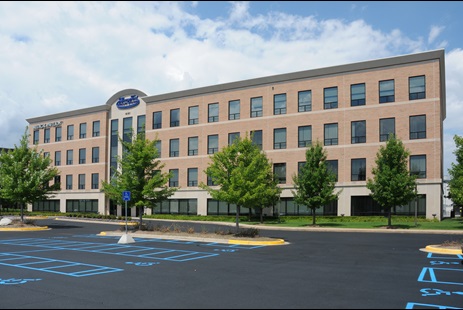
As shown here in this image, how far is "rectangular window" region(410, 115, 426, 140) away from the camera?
38281 mm

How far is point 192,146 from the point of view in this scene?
50.9m

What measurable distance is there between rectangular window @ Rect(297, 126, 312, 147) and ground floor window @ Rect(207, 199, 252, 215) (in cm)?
983

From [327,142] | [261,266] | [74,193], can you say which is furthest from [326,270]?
[74,193]

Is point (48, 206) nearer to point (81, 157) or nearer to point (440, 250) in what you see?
point (81, 157)

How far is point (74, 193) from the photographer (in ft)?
201

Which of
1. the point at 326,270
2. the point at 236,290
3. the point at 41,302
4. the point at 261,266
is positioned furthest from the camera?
the point at 261,266

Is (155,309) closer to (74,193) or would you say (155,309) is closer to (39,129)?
(74,193)

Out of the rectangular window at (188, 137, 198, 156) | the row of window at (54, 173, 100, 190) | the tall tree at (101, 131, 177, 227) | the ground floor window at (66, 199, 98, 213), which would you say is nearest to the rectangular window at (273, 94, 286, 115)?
the rectangular window at (188, 137, 198, 156)

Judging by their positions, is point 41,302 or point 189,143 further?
point 189,143

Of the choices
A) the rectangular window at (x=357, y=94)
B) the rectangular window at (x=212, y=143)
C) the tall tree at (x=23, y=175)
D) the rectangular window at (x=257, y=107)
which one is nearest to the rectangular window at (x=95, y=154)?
the rectangular window at (x=212, y=143)

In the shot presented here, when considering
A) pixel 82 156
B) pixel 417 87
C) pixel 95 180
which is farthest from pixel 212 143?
pixel 82 156

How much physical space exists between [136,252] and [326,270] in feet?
28.3

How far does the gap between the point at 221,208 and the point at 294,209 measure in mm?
8854

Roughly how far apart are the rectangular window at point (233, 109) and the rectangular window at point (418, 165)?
729 inches
